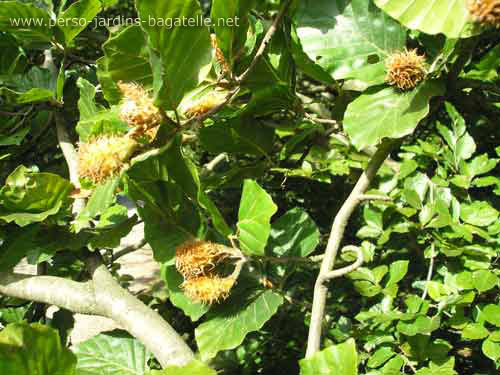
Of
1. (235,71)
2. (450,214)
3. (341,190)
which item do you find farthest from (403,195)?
(341,190)

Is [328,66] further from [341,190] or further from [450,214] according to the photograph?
[341,190]

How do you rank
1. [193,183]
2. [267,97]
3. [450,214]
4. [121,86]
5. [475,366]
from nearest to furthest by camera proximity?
[121,86] < [193,183] < [267,97] < [450,214] < [475,366]

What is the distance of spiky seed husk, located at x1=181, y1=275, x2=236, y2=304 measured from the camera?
897 millimetres

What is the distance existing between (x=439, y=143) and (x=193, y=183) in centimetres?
85

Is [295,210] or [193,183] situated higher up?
[193,183]

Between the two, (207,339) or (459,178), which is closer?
(207,339)

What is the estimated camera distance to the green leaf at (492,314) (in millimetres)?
936

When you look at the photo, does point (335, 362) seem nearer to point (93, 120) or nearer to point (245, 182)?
point (245, 182)

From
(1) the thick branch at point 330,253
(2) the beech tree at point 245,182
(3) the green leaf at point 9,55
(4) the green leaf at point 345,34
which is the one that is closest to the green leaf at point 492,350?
(2) the beech tree at point 245,182

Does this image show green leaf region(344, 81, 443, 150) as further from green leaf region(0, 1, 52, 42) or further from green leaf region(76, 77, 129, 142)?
green leaf region(0, 1, 52, 42)

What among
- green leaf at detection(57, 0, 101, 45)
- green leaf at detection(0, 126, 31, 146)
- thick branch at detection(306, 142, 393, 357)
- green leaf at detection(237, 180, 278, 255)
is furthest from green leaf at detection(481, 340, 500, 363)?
green leaf at detection(0, 126, 31, 146)

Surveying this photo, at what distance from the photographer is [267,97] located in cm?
97

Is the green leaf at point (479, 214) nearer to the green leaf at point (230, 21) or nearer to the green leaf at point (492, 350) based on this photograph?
the green leaf at point (492, 350)

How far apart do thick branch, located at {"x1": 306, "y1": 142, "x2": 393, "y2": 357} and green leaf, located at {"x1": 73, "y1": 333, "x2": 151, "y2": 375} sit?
1.54 ft
